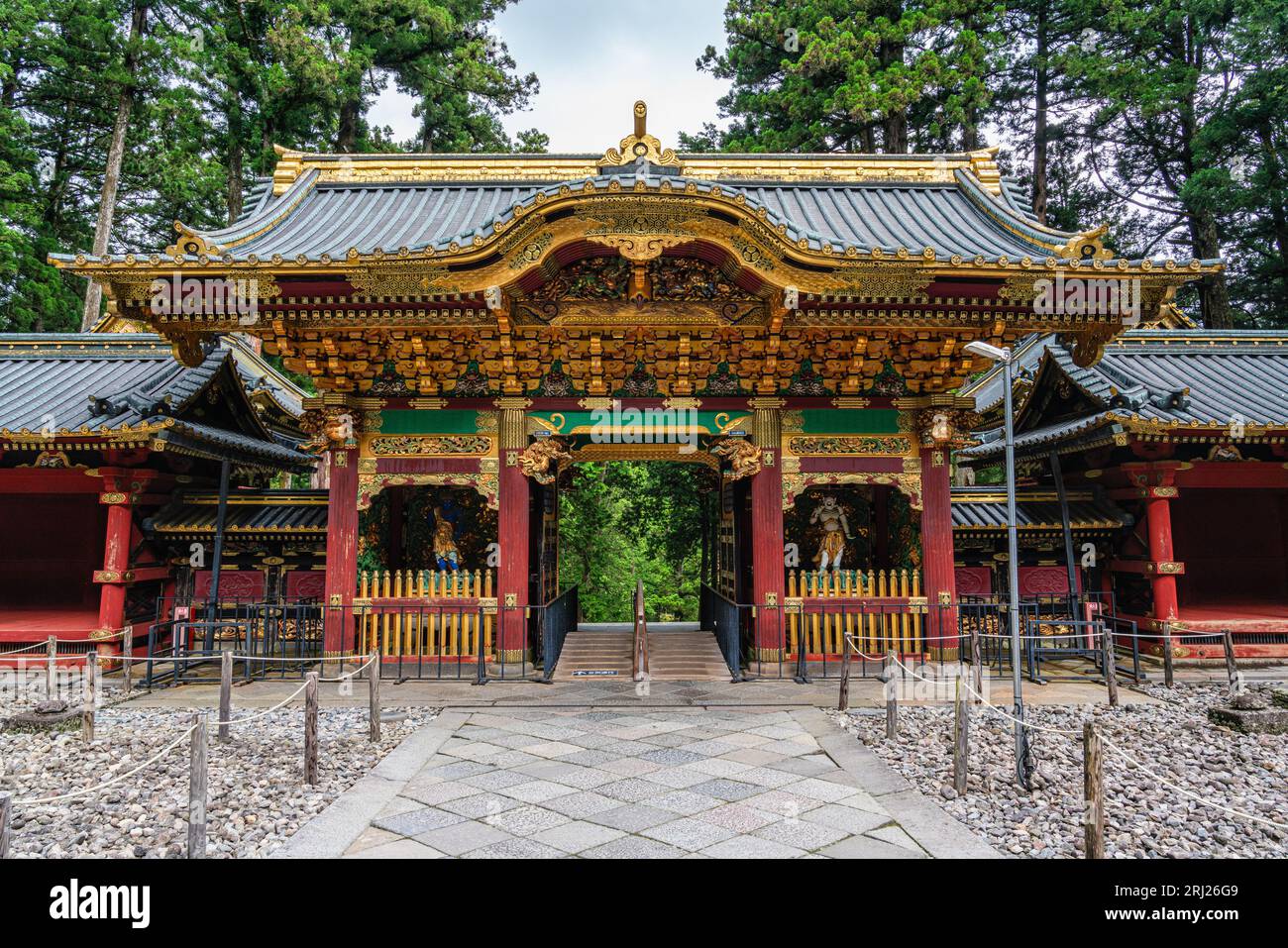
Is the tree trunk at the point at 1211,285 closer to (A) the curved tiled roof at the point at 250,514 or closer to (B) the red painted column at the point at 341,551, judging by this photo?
(B) the red painted column at the point at 341,551

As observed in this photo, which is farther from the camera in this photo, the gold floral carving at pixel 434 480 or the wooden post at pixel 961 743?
the gold floral carving at pixel 434 480

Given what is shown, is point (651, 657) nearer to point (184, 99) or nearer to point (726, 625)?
point (726, 625)

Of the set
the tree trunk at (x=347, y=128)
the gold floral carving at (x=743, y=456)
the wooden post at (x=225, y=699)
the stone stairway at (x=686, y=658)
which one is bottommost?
the stone stairway at (x=686, y=658)

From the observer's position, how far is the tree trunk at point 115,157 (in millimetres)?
17906

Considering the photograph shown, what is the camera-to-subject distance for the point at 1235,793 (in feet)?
17.3

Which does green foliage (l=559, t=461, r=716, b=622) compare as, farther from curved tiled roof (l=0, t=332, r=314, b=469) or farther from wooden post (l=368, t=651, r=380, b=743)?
wooden post (l=368, t=651, r=380, b=743)

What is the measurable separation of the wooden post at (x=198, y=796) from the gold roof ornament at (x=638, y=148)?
24.8 ft

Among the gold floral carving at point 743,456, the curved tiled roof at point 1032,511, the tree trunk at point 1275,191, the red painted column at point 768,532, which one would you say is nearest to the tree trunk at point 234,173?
the gold floral carving at point 743,456

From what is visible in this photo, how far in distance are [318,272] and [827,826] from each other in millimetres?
7846

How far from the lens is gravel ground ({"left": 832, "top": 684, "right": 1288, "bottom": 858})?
4.40 m

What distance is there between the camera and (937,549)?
9922mm

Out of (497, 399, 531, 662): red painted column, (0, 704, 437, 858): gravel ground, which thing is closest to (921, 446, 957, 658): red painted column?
(497, 399, 531, 662): red painted column

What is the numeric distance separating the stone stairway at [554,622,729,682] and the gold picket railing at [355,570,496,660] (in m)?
1.35

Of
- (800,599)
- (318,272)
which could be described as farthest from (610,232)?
(800,599)
